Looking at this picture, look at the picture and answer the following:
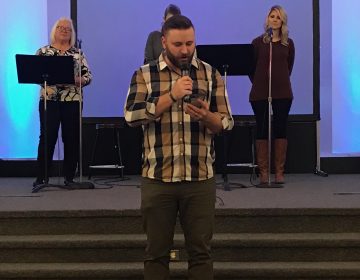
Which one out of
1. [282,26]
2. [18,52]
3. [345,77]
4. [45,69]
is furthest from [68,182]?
[345,77]

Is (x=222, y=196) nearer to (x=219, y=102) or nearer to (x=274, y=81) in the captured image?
(x=274, y=81)

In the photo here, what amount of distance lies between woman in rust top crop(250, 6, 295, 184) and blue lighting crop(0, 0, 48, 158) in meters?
2.58

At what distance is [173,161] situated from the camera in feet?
→ 9.60

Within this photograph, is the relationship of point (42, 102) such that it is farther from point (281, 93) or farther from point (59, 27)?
point (281, 93)

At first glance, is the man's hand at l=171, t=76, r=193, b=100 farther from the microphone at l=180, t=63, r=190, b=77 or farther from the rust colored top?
the rust colored top

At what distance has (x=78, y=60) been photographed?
17.9 ft

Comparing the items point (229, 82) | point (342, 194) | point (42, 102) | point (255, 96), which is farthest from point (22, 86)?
point (342, 194)

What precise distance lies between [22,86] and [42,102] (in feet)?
4.77

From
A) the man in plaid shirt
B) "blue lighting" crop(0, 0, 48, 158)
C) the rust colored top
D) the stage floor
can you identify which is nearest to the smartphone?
the man in plaid shirt

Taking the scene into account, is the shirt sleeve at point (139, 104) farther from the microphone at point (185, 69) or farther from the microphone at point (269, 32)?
the microphone at point (269, 32)

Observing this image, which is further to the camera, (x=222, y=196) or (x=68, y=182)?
(x=68, y=182)

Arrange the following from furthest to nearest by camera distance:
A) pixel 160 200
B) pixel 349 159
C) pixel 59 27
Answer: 1. pixel 349 159
2. pixel 59 27
3. pixel 160 200

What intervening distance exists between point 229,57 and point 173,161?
93.1 inches

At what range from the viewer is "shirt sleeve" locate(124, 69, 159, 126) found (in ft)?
9.46
